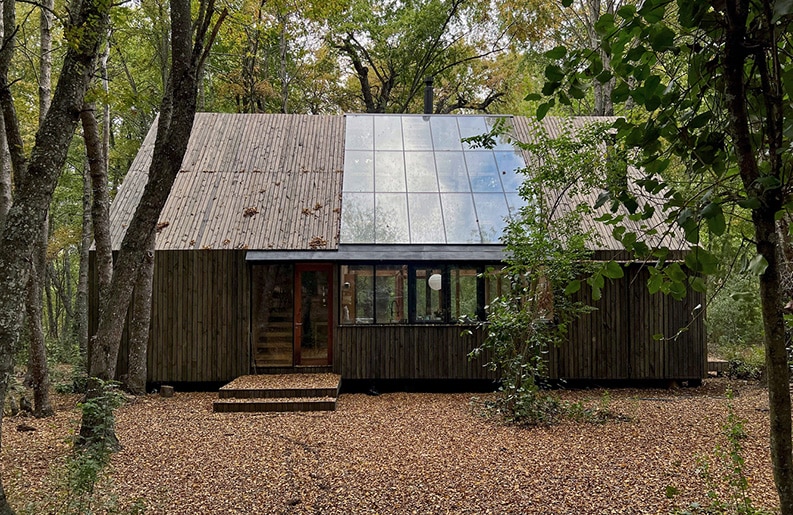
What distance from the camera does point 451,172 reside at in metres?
10.2

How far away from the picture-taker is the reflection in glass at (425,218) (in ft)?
29.3

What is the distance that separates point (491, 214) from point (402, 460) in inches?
206

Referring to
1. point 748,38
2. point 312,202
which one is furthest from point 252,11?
point 748,38

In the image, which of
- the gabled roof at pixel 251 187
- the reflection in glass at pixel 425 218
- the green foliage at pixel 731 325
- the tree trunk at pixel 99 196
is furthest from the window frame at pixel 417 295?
the green foliage at pixel 731 325

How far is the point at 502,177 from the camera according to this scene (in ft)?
33.1

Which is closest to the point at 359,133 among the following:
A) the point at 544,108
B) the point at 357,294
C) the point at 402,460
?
the point at 357,294

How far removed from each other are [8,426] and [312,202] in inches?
206

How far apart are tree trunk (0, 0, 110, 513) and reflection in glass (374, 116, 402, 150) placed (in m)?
7.13

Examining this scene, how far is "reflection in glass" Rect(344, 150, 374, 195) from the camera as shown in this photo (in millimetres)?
9820

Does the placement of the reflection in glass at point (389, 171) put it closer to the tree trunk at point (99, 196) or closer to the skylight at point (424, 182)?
the skylight at point (424, 182)

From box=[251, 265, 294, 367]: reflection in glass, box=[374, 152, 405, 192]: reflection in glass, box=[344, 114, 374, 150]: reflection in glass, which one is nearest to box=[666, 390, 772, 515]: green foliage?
box=[251, 265, 294, 367]: reflection in glass

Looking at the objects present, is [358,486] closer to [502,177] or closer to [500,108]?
[502,177]

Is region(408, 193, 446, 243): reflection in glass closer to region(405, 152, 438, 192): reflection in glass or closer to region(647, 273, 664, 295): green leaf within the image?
region(405, 152, 438, 192): reflection in glass

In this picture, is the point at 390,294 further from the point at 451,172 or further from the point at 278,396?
the point at 451,172
